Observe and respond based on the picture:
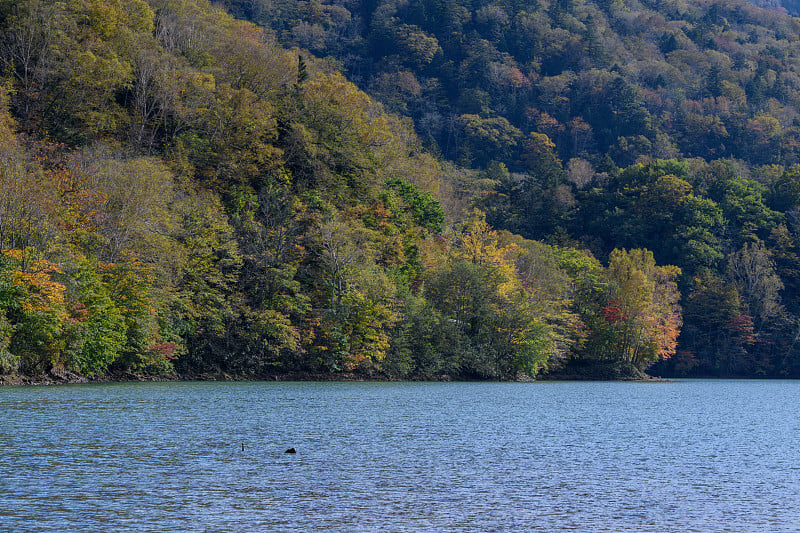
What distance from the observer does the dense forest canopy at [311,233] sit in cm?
4816

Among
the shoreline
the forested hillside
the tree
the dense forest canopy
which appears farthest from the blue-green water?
the forested hillside

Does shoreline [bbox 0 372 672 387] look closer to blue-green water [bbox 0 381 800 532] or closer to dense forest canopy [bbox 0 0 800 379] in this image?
dense forest canopy [bbox 0 0 800 379]

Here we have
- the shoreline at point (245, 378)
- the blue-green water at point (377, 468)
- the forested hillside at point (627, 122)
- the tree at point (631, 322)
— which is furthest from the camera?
the forested hillside at point (627, 122)

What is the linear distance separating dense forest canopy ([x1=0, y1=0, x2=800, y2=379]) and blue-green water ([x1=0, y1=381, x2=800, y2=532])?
13.1 metres

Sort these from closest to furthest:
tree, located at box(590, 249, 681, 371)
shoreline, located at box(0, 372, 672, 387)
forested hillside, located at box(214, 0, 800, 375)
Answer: shoreline, located at box(0, 372, 672, 387) → tree, located at box(590, 249, 681, 371) → forested hillside, located at box(214, 0, 800, 375)

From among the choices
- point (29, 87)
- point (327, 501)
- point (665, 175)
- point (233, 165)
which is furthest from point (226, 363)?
point (665, 175)

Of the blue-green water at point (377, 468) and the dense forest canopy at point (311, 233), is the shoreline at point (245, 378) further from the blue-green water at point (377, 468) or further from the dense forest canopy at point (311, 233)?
the blue-green water at point (377, 468)

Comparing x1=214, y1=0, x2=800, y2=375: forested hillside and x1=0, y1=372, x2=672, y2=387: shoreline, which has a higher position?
x1=214, y1=0, x2=800, y2=375: forested hillside

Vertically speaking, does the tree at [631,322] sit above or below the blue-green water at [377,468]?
above

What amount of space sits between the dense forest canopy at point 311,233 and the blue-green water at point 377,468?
13.1 metres

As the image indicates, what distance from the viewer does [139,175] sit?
52125 mm

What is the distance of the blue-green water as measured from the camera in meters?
14.7

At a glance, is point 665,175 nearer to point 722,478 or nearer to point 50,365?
point 50,365

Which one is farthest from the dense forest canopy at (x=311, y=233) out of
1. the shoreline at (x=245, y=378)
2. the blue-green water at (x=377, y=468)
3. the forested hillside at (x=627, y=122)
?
the blue-green water at (x=377, y=468)
